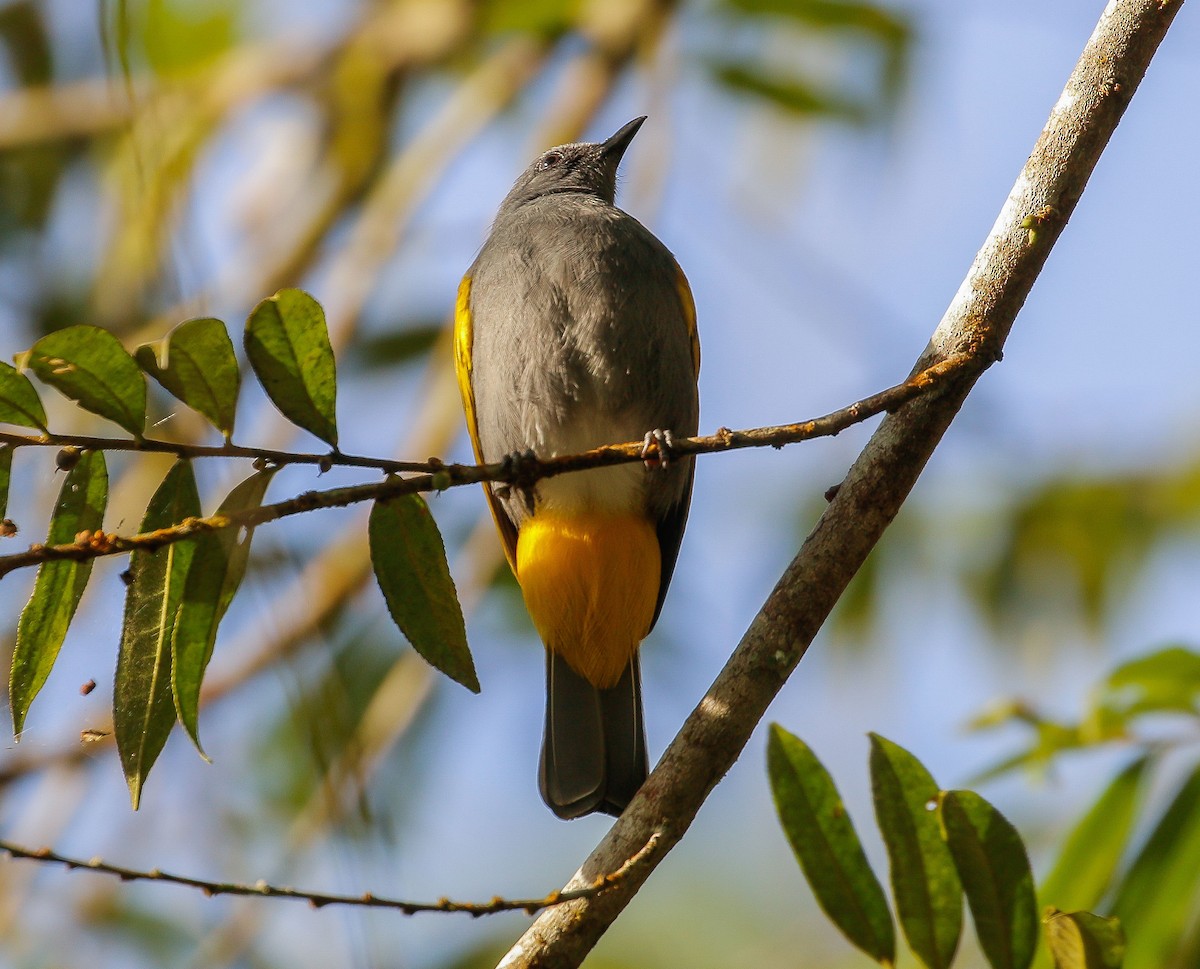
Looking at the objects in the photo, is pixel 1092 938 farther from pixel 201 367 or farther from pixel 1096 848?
pixel 201 367

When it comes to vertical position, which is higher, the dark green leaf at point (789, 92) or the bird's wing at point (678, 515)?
the dark green leaf at point (789, 92)

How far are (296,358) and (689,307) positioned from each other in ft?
7.13

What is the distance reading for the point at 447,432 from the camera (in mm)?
5535

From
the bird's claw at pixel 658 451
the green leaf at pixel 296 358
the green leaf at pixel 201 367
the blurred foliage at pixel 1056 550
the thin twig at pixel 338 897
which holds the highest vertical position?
the blurred foliage at pixel 1056 550

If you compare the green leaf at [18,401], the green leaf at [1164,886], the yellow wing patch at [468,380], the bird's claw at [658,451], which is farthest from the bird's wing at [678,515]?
the green leaf at [18,401]

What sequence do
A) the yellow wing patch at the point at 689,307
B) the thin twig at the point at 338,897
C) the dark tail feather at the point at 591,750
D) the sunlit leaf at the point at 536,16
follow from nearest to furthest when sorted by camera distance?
the thin twig at the point at 338,897 → the dark tail feather at the point at 591,750 → the yellow wing patch at the point at 689,307 → the sunlit leaf at the point at 536,16

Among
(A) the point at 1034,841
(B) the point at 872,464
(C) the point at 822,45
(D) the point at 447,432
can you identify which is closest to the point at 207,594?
(B) the point at 872,464

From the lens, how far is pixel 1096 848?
2814 millimetres

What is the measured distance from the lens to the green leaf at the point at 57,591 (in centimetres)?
207

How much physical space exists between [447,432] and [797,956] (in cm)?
261

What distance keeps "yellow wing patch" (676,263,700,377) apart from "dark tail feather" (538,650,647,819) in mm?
1094

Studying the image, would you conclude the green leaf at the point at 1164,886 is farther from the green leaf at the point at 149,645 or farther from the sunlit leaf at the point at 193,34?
the sunlit leaf at the point at 193,34

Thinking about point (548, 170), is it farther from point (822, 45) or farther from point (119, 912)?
point (119, 912)

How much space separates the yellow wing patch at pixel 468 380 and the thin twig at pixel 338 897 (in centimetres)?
199
